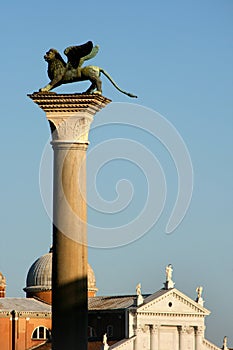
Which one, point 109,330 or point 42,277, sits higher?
point 42,277

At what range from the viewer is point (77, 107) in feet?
71.6

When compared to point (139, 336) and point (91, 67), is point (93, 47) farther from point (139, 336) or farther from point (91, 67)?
point (139, 336)

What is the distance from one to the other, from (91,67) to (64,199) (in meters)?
2.13

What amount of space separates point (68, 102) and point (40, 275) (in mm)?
66768

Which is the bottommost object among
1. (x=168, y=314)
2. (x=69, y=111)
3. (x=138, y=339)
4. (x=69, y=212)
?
(x=69, y=212)

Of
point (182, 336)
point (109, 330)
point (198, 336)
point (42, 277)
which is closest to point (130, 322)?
point (182, 336)

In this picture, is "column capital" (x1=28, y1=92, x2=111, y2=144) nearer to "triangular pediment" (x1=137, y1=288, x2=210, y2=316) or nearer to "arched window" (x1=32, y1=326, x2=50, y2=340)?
"triangular pediment" (x1=137, y1=288, x2=210, y2=316)

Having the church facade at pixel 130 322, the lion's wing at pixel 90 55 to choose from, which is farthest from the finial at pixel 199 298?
the lion's wing at pixel 90 55

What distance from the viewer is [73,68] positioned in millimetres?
22047

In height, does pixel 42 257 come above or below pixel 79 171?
above

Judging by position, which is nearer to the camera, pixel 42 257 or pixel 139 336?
pixel 139 336

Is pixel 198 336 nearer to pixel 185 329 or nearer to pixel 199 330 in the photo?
pixel 199 330

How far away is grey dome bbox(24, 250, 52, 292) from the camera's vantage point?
8781 centimetres

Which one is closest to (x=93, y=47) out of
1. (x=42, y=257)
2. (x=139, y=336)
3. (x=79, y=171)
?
(x=79, y=171)
